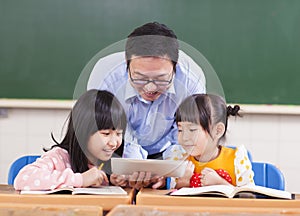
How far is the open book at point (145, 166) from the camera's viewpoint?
1.47m

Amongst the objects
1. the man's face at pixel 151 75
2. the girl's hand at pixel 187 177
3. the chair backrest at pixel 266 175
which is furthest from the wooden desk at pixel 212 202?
the chair backrest at pixel 266 175

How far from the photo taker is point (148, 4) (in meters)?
2.97

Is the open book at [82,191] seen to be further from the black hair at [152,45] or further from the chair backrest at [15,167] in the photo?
the chair backrest at [15,167]

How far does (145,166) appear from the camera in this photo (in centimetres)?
148

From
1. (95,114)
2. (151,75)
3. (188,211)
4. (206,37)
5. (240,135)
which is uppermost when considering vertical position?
(206,37)

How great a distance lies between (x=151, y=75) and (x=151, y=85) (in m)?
0.03

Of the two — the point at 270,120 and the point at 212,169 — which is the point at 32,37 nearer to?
the point at 270,120

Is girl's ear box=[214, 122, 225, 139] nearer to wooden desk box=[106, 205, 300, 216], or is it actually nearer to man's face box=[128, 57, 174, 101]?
man's face box=[128, 57, 174, 101]

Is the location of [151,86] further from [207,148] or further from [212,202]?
[207,148]

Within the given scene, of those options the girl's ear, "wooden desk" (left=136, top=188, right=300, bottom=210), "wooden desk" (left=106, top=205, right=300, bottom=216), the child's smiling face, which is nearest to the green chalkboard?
the girl's ear

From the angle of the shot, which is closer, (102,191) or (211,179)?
(102,191)

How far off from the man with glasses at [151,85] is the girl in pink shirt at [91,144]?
4cm

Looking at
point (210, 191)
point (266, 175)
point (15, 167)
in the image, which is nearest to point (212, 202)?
point (210, 191)

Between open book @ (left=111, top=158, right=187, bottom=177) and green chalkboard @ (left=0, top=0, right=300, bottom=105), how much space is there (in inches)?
59.5
